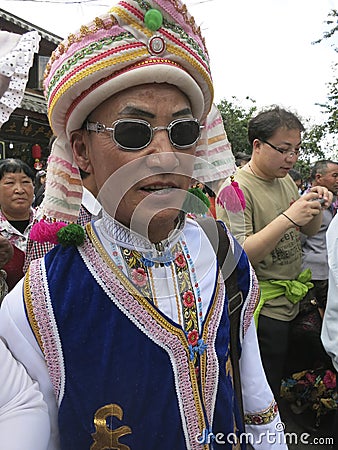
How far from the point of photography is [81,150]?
1236 mm

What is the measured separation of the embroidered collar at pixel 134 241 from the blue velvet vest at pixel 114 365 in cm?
8

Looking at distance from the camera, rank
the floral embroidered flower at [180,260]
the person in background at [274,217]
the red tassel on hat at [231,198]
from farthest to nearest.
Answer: the person in background at [274,217]
the red tassel on hat at [231,198]
the floral embroidered flower at [180,260]

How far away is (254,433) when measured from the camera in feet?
4.59

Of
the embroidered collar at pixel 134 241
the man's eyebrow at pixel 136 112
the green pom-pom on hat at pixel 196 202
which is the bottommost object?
the embroidered collar at pixel 134 241

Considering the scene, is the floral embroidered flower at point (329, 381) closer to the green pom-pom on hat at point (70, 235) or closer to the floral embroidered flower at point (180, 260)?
the floral embroidered flower at point (180, 260)

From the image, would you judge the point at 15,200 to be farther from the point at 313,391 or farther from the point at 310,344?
the point at 313,391

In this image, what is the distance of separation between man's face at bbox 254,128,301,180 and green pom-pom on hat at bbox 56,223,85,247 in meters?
1.49

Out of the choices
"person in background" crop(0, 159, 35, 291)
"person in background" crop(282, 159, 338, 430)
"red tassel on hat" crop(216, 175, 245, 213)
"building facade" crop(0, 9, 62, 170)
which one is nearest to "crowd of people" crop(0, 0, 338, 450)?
"red tassel on hat" crop(216, 175, 245, 213)

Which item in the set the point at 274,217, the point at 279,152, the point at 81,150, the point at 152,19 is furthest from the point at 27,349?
the point at 279,152

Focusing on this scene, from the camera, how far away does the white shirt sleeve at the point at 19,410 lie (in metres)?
0.93

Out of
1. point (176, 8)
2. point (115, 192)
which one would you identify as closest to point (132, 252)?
point (115, 192)

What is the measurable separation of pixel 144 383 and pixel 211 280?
366 mm

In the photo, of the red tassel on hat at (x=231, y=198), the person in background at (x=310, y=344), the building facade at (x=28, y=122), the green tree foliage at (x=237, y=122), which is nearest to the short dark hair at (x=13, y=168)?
the red tassel on hat at (x=231, y=198)

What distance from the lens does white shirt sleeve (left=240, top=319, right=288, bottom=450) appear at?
1388mm
